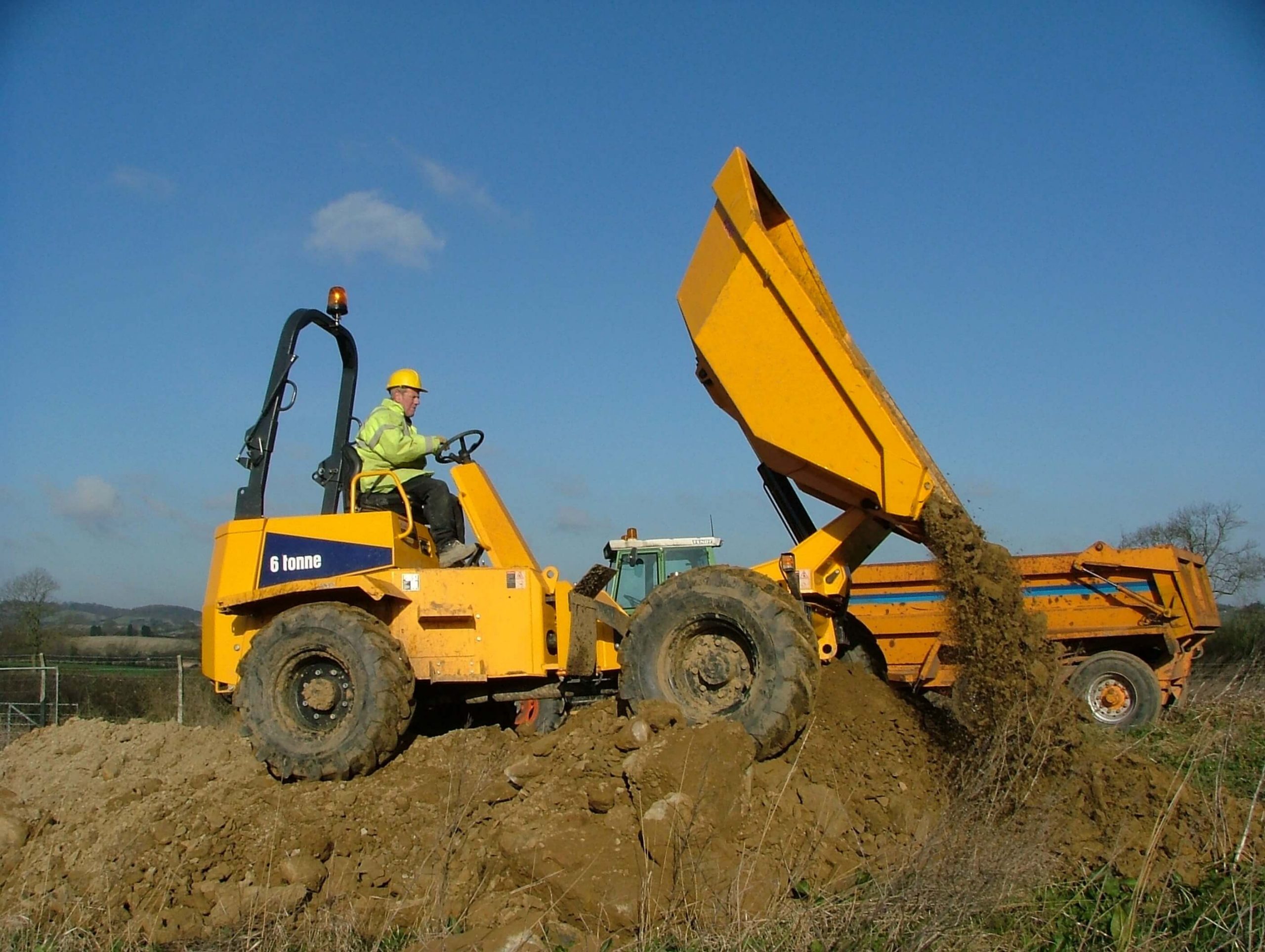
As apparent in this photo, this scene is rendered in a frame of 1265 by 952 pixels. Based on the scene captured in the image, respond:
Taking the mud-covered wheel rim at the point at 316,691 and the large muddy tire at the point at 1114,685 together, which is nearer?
the mud-covered wheel rim at the point at 316,691

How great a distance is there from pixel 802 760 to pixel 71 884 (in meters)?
3.64

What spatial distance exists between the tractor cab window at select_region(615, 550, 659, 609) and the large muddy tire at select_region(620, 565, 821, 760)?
5.62 m

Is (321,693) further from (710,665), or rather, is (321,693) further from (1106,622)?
(1106,622)

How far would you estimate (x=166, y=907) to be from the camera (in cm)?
448

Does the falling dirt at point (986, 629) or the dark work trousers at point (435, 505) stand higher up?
the dark work trousers at point (435, 505)

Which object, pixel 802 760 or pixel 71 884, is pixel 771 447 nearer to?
pixel 802 760

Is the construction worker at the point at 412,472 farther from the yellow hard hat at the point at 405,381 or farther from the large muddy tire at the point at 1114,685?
the large muddy tire at the point at 1114,685

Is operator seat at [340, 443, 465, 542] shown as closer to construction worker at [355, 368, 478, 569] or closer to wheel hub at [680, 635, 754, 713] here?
construction worker at [355, 368, 478, 569]

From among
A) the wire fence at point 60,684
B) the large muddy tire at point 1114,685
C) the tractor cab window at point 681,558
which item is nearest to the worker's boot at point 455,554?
the tractor cab window at point 681,558

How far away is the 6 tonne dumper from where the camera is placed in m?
5.95

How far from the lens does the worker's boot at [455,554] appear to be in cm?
674

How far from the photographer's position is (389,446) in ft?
22.3

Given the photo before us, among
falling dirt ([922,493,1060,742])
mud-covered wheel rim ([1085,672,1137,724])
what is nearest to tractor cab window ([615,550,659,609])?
mud-covered wheel rim ([1085,672,1137,724])

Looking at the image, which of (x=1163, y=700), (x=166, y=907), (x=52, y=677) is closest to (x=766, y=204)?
Answer: (x=166, y=907)
